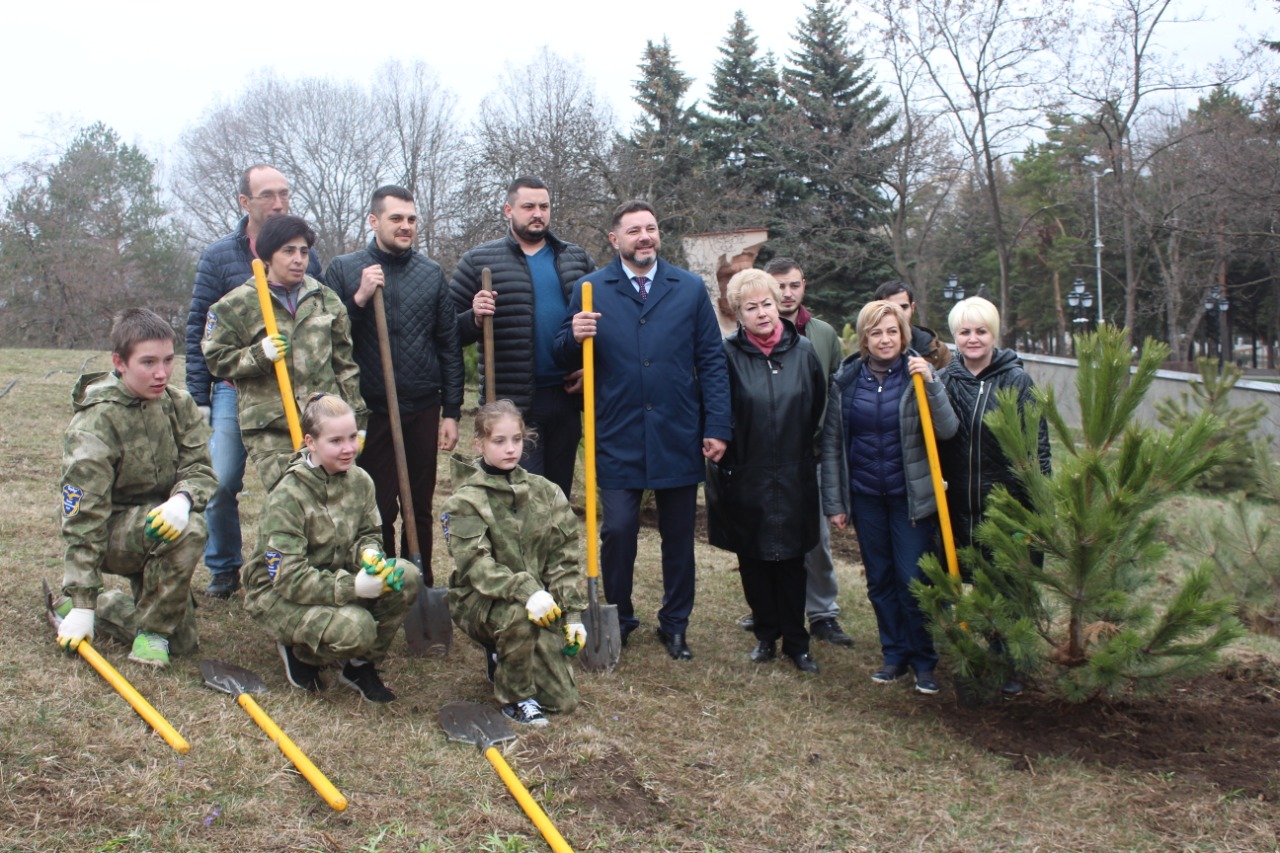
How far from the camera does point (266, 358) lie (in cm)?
407

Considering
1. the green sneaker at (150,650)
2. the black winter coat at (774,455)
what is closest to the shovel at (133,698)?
the green sneaker at (150,650)

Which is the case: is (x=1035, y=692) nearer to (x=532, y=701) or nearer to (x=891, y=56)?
(x=532, y=701)

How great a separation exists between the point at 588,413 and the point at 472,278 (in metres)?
0.90

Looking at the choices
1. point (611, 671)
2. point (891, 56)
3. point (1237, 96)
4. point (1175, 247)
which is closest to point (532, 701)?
point (611, 671)

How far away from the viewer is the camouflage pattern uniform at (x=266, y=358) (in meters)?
4.12

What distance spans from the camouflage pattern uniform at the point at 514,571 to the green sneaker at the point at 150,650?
104cm

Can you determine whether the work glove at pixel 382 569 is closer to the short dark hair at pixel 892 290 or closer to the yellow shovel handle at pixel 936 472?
the yellow shovel handle at pixel 936 472

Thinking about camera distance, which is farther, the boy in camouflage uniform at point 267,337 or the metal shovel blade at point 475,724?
the boy in camouflage uniform at point 267,337

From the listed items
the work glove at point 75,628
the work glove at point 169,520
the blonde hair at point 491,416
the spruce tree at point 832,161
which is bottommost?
the work glove at point 75,628

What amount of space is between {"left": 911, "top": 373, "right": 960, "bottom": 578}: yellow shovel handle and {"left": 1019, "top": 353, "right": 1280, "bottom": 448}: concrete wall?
2912 mm

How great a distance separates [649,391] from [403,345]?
113 centimetres

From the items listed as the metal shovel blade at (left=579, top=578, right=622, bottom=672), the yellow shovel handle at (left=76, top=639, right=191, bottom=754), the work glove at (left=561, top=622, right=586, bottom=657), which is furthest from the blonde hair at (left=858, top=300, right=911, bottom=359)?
the yellow shovel handle at (left=76, top=639, right=191, bottom=754)

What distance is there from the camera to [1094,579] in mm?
3609

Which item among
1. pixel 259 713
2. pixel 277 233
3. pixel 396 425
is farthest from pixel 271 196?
pixel 259 713
